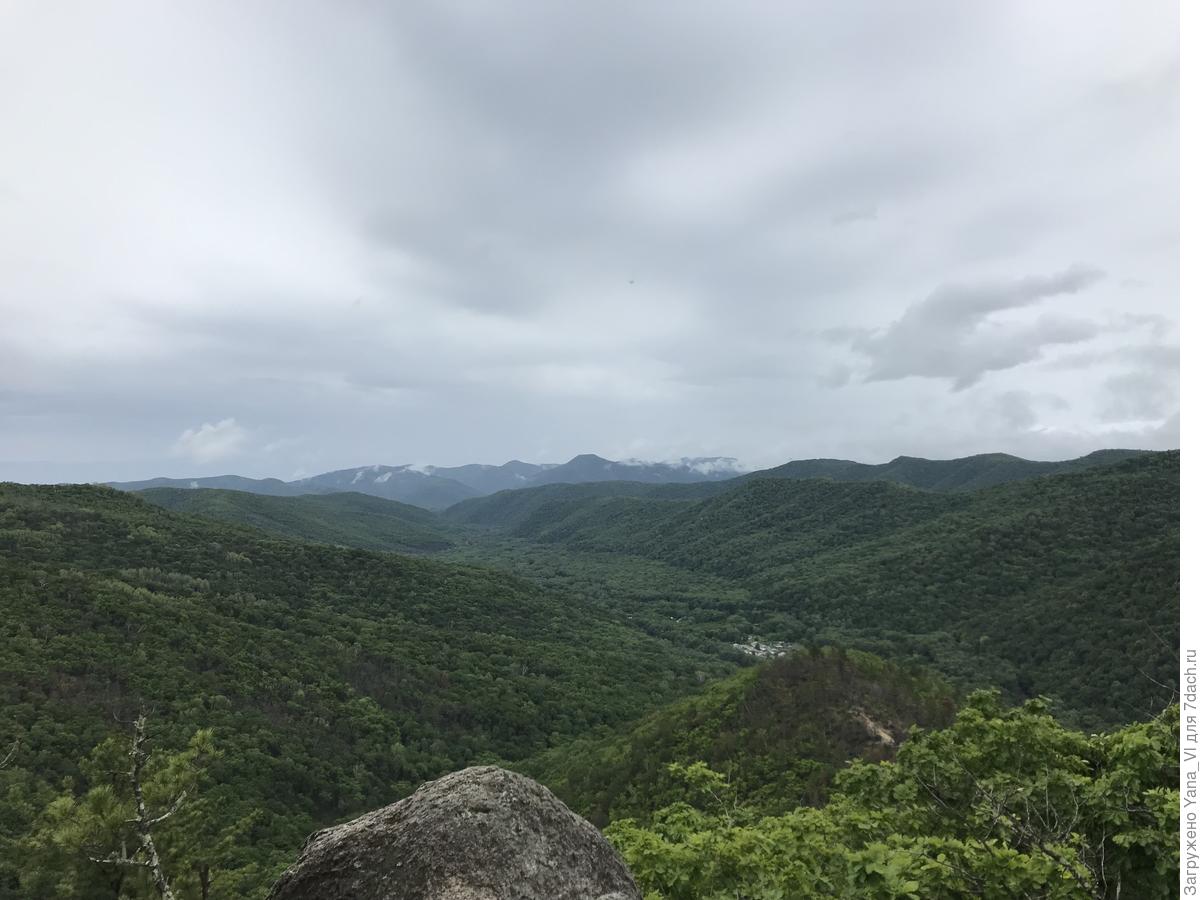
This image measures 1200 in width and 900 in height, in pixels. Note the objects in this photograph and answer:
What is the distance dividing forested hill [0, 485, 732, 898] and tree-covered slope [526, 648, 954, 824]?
21.1 meters

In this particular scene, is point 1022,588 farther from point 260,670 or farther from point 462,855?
point 462,855

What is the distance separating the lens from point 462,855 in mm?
6746

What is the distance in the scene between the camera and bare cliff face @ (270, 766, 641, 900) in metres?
6.55

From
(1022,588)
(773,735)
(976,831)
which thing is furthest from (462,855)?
(1022,588)

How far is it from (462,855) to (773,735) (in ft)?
119

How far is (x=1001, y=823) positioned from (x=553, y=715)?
223 feet

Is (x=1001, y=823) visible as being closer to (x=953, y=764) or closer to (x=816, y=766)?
(x=953, y=764)

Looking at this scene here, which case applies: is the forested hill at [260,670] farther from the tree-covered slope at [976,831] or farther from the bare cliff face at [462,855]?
the tree-covered slope at [976,831]

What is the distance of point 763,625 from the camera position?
5295 inches

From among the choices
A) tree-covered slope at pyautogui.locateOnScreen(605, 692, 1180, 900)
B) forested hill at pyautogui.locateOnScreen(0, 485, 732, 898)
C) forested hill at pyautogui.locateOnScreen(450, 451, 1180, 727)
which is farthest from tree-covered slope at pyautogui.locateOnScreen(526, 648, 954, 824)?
forested hill at pyautogui.locateOnScreen(450, 451, 1180, 727)

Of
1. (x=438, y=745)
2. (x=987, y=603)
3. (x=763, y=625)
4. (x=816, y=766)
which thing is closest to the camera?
(x=816, y=766)

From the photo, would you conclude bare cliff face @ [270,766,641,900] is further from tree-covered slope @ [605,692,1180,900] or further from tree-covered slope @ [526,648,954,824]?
tree-covered slope @ [526,648,954,824]

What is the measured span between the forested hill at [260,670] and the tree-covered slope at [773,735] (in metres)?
21.1

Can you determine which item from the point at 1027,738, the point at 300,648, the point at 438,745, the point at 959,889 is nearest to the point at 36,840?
the point at 959,889
